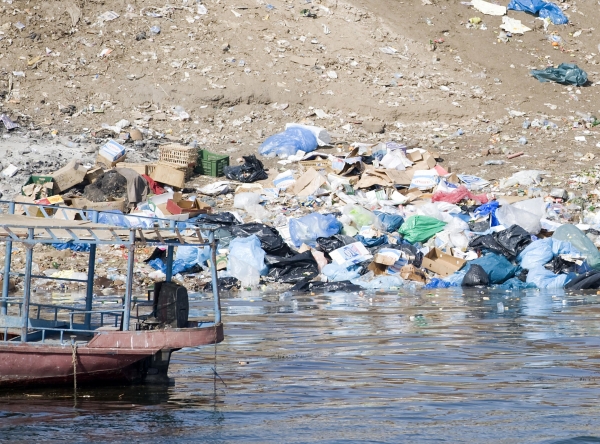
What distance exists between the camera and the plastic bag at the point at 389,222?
45.9 feet

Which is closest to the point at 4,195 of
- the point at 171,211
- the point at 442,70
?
the point at 171,211

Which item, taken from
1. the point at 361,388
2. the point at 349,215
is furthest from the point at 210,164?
the point at 361,388

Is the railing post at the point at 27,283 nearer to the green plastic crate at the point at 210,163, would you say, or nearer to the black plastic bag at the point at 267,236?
the black plastic bag at the point at 267,236

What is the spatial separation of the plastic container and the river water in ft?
20.9

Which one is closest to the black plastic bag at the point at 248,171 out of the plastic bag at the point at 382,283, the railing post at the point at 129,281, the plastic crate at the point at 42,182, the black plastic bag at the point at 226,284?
the plastic crate at the point at 42,182

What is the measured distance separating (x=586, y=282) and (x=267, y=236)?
171 inches

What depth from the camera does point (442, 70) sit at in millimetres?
21938

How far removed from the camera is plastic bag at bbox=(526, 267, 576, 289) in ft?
42.0

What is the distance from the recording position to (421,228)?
13.8 m

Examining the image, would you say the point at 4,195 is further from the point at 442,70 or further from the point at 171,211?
the point at 442,70

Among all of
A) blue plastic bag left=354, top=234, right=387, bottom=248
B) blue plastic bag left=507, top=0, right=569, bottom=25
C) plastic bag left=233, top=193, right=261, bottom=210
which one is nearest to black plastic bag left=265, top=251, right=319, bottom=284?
blue plastic bag left=354, top=234, right=387, bottom=248

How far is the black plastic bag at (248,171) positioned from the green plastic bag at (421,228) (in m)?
3.71

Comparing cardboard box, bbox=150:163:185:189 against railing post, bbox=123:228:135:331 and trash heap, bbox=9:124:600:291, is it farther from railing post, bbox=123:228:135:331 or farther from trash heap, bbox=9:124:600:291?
railing post, bbox=123:228:135:331

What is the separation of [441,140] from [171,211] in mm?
7068
